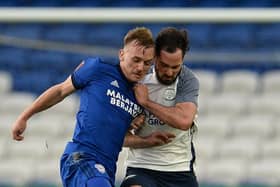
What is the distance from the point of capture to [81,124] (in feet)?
21.1

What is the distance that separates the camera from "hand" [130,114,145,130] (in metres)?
6.61

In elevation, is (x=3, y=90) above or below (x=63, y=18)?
below

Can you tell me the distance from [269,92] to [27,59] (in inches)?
169

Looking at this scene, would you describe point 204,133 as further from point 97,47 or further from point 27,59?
point 27,59

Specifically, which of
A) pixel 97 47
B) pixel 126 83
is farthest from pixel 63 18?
pixel 97 47

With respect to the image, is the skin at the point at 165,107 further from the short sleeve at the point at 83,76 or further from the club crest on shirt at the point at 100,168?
the club crest on shirt at the point at 100,168

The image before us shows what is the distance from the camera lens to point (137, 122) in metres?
6.64

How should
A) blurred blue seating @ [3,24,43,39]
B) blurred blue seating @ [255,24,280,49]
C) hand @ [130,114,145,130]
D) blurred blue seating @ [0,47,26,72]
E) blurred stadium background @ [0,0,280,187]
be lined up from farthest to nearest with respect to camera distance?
1. blurred blue seating @ [3,24,43,39]
2. blurred blue seating @ [0,47,26,72]
3. blurred blue seating @ [255,24,280,49]
4. blurred stadium background @ [0,0,280,187]
5. hand @ [130,114,145,130]

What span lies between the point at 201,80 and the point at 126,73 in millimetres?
7607

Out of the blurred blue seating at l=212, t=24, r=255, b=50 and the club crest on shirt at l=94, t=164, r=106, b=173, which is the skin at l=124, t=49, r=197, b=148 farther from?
the blurred blue seating at l=212, t=24, r=255, b=50

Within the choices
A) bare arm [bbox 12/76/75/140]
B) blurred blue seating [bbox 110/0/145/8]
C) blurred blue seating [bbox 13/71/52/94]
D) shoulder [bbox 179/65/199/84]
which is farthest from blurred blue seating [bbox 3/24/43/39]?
bare arm [bbox 12/76/75/140]

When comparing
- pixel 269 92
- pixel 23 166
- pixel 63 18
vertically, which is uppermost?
pixel 63 18

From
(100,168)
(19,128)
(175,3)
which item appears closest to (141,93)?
(100,168)

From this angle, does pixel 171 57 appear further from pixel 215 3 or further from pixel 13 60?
pixel 13 60
